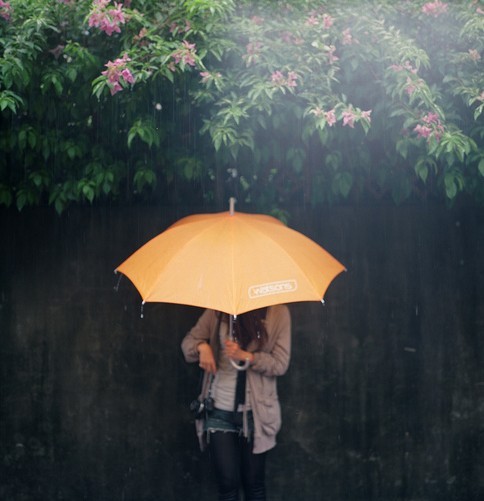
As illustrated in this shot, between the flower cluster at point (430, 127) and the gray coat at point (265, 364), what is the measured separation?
1.37 metres

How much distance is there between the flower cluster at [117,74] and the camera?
5594mm

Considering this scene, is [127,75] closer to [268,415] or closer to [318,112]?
[318,112]

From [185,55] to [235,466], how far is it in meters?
2.51

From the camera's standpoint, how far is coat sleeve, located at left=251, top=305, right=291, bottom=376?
566cm

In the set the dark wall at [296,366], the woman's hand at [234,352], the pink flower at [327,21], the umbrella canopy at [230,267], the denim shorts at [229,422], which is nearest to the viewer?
the umbrella canopy at [230,267]

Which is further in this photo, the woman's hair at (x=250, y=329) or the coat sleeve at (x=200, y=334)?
the coat sleeve at (x=200, y=334)

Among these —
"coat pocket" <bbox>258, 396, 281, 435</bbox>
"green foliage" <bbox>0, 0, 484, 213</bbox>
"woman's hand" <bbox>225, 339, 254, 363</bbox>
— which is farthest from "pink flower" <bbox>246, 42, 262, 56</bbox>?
"coat pocket" <bbox>258, 396, 281, 435</bbox>

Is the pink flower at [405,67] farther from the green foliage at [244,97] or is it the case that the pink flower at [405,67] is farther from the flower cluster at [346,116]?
the flower cluster at [346,116]

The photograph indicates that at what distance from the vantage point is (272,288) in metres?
5.12

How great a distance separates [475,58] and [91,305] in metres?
3.16

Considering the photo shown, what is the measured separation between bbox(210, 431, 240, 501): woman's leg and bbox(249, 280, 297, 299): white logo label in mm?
1067

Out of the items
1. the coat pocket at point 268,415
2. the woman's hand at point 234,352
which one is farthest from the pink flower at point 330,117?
the coat pocket at point 268,415

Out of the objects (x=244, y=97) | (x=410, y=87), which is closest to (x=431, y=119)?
(x=410, y=87)

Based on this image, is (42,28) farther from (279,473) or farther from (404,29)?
(279,473)
